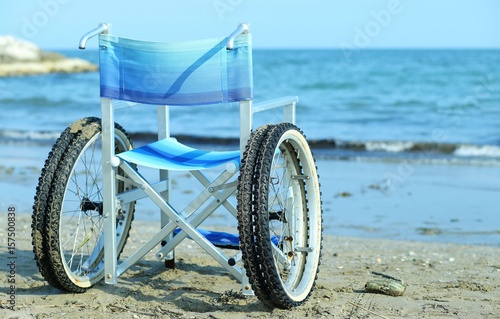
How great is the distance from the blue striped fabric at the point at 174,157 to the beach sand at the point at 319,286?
2.33ft

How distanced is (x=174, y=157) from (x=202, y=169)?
0.30 m

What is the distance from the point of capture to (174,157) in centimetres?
391

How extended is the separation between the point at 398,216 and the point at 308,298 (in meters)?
3.29

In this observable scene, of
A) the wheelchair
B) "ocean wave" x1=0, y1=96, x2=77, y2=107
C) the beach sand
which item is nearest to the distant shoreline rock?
"ocean wave" x1=0, y1=96, x2=77, y2=107

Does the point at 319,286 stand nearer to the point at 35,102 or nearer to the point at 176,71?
the point at 176,71

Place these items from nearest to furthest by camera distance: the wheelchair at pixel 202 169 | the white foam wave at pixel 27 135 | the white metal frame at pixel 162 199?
the wheelchair at pixel 202 169 → the white metal frame at pixel 162 199 → the white foam wave at pixel 27 135

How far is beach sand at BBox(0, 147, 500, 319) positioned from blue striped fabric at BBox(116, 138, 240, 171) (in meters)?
0.71

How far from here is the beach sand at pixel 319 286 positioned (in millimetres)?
3650

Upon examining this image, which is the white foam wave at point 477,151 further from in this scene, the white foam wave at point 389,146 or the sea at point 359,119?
the white foam wave at point 389,146

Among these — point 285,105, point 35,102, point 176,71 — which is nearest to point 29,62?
point 35,102

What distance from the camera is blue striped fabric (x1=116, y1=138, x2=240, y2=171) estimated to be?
12.1 feet

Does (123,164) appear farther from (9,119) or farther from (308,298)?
(9,119)

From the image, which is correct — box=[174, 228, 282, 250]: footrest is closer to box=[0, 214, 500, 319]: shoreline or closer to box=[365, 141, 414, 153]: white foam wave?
box=[0, 214, 500, 319]: shoreline

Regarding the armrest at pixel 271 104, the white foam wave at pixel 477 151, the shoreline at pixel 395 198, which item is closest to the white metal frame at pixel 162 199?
the armrest at pixel 271 104
